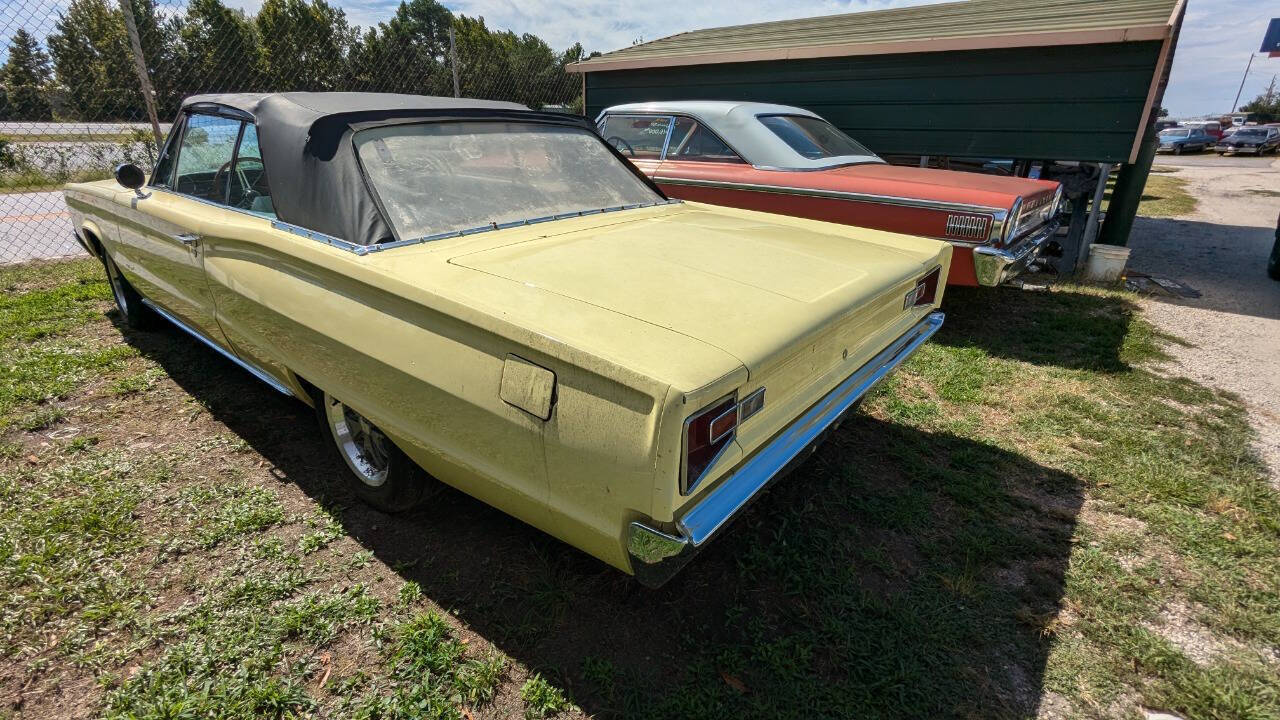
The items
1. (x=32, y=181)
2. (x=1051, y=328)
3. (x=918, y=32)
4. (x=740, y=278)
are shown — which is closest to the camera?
(x=740, y=278)

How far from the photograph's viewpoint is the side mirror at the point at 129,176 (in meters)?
3.16

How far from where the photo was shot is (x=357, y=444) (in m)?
2.60

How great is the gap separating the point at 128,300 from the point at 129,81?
195 inches

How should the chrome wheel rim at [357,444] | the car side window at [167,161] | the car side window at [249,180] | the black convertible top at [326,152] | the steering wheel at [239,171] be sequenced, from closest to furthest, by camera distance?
the black convertible top at [326,152]
the chrome wheel rim at [357,444]
the car side window at [249,180]
the steering wheel at [239,171]
the car side window at [167,161]

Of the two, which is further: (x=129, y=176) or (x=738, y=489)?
(x=129, y=176)

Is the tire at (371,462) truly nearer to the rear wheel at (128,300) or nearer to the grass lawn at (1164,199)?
the rear wheel at (128,300)

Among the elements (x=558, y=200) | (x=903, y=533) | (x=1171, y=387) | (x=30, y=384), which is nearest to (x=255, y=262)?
(x=558, y=200)

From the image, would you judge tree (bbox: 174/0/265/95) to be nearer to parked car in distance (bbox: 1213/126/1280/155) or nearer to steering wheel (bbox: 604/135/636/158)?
steering wheel (bbox: 604/135/636/158)

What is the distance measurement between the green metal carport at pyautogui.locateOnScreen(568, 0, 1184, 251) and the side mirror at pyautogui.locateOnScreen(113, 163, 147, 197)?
21.7 ft

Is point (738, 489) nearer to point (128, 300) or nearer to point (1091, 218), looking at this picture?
point (128, 300)

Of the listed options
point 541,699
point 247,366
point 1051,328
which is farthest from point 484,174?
point 1051,328

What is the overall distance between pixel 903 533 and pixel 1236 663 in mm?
1004

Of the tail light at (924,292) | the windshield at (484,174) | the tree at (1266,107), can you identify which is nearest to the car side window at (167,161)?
the windshield at (484,174)

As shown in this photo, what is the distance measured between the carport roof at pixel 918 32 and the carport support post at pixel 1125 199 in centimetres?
143
